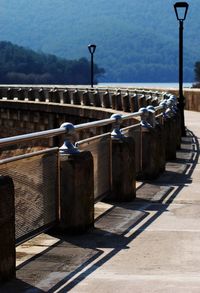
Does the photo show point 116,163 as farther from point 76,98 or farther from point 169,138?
point 76,98

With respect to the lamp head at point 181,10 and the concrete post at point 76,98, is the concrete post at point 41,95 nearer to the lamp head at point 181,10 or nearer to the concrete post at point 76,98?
the concrete post at point 76,98

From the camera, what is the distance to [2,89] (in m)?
68.8

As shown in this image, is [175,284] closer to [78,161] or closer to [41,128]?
[78,161]

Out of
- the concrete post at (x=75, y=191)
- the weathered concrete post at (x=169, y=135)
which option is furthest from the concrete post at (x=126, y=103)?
the concrete post at (x=75, y=191)

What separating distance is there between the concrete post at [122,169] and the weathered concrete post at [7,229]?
4091 mm

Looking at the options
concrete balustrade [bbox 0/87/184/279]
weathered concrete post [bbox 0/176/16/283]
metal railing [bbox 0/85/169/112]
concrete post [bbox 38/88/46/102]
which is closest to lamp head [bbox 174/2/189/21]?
concrete balustrade [bbox 0/87/184/279]

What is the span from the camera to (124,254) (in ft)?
23.5

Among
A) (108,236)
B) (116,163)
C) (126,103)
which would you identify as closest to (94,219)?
(108,236)

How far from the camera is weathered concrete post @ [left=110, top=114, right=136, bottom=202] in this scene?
10156 millimetres

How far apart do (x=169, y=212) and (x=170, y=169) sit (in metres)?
5.06

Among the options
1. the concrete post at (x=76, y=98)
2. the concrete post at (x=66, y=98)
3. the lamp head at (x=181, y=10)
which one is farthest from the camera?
the concrete post at (x=66, y=98)

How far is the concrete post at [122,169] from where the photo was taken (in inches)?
400

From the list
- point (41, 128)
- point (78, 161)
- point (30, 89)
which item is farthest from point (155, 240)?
point (30, 89)

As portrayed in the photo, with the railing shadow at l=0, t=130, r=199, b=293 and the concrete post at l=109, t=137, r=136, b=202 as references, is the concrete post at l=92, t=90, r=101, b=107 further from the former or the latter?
the concrete post at l=109, t=137, r=136, b=202
